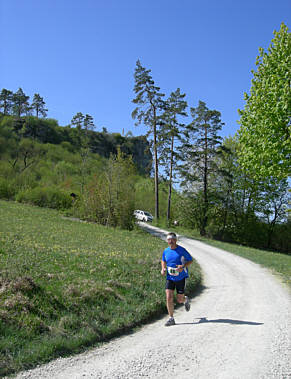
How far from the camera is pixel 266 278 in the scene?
42.8 feet

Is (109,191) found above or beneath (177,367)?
above

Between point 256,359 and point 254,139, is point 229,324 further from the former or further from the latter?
point 254,139

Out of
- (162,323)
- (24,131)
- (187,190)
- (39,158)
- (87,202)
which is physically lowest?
(162,323)

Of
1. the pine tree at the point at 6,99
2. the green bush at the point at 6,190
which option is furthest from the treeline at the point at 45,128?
the green bush at the point at 6,190

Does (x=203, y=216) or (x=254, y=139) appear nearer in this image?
(x=254, y=139)

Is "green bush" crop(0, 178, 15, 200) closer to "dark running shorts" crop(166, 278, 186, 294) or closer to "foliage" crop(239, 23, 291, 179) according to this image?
"foliage" crop(239, 23, 291, 179)

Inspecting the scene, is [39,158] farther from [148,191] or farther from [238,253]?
[238,253]

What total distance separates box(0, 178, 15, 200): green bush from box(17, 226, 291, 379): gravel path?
A: 1481 inches

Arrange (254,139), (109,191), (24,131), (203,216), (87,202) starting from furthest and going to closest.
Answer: (24,131) < (203,216) < (87,202) < (109,191) < (254,139)

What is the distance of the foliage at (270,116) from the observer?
14.8 meters

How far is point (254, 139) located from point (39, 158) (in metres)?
54.7

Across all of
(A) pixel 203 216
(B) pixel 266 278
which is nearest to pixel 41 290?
(B) pixel 266 278

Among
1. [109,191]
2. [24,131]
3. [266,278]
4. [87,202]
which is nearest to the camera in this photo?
[266,278]

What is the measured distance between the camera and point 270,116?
15.1 meters
